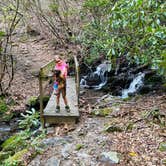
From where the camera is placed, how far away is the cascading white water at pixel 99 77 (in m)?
13.7

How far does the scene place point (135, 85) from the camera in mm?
12055

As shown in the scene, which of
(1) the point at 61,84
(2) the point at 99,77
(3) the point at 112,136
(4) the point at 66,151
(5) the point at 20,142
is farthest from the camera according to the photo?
(2) the point at 99,77

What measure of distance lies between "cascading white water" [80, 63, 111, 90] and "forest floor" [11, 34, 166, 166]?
332cm

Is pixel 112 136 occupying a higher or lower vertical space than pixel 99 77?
lower

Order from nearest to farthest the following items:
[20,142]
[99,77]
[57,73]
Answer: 1. [20,142]
2. [57,73]
3. [99,77]

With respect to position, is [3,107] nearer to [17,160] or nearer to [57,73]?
[57,73]

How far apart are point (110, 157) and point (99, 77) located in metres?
8.77

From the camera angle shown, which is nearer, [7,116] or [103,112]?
[103,112]

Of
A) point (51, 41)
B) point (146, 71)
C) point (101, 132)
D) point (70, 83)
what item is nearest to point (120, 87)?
point (146, 71)

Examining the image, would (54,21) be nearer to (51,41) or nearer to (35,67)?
(51,41)

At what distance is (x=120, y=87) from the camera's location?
12.6 metres

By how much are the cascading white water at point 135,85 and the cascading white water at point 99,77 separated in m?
1.44

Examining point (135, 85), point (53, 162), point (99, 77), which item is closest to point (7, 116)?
point (99, 77)

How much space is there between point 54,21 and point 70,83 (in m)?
6.62
